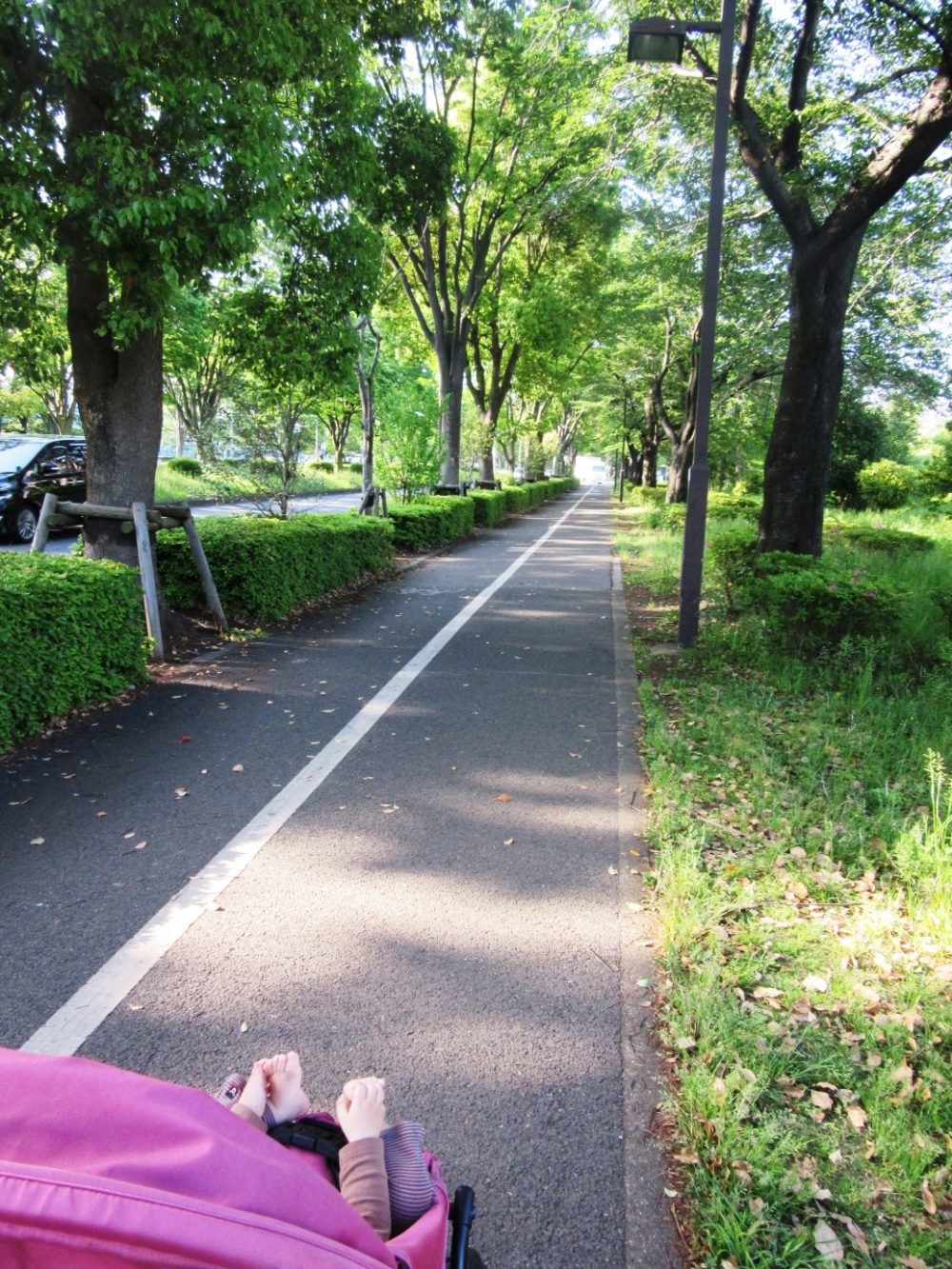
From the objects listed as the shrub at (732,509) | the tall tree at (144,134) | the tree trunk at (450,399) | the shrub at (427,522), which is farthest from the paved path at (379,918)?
the tree trunk at (450,399)

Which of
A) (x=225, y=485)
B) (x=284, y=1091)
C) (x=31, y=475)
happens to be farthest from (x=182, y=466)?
(x=284, y=1091)

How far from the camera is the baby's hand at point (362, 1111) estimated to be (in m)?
1.64

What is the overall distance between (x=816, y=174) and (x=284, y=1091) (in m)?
10.9

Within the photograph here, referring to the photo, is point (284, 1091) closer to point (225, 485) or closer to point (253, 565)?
point (253, 565)

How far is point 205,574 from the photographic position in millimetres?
8414

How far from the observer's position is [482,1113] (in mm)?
2393

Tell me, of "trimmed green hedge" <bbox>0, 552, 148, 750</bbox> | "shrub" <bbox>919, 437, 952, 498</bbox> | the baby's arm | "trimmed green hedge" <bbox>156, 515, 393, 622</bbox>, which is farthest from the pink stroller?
"shrub" <bbox>919, 437, 952, 498</bbox>

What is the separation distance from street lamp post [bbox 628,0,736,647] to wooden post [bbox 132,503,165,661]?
5207 millimetres

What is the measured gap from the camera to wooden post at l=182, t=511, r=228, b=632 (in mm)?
8234

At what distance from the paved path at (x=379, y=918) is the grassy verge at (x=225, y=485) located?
5971 mm

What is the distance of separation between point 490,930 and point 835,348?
8.53 m

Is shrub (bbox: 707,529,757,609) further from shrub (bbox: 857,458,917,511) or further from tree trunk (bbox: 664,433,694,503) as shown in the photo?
shrub (bbox: 857,458,917,511)

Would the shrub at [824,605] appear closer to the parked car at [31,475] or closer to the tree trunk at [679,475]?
the parked car at [31,475]

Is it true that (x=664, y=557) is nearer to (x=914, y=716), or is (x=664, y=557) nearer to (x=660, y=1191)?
(x=914, y=716)
